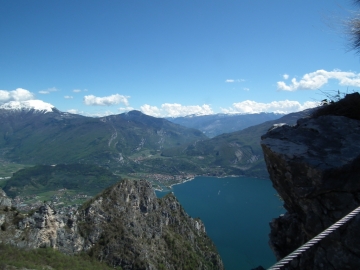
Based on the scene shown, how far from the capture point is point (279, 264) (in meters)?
2.19

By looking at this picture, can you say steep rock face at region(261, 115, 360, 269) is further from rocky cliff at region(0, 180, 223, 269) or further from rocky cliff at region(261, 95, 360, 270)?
rocky cliff at region(0, 180, 223, 269)

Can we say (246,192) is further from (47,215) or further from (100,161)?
(100,161)

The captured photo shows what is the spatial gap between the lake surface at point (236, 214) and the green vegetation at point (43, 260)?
19579 millimetres

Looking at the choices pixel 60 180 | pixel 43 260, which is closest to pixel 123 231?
pixel 43 260

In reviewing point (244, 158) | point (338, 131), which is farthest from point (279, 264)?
point (244, 158)

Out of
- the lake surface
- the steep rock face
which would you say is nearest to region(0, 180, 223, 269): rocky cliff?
the lake surface

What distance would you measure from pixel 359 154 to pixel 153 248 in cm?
3909

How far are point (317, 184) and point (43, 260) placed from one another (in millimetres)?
31270

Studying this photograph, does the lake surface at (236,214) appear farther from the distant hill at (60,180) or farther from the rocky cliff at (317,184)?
the distant hill at (60,180)

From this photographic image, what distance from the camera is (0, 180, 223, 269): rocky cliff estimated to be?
29.7 m

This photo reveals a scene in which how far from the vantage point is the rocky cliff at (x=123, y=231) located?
2970cm

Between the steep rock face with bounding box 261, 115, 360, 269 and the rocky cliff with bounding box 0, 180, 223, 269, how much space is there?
30.5 meters

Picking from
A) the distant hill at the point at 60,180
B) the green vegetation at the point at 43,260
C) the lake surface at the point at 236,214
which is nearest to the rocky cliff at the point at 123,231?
the green vegetation at the point at 43,260

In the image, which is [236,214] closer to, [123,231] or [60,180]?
[123,231]
